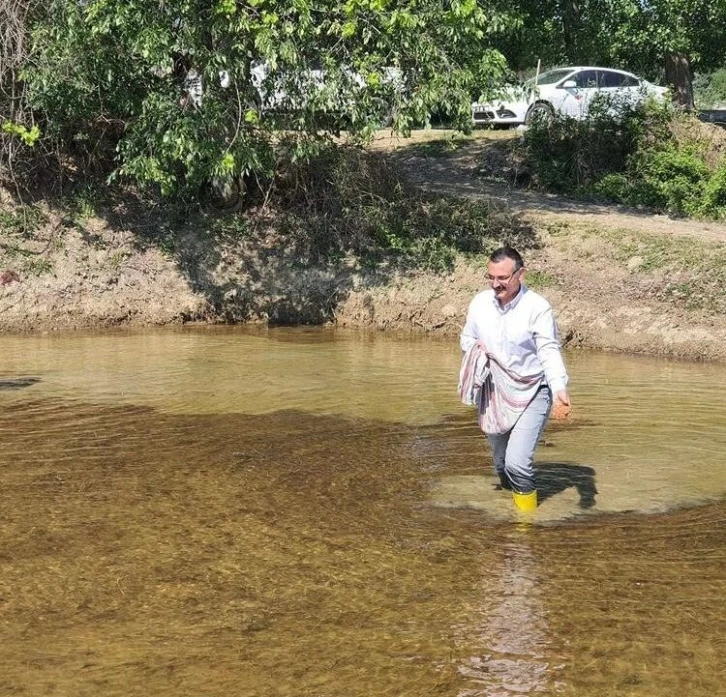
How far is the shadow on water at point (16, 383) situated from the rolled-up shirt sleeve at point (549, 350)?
6225 millimetres

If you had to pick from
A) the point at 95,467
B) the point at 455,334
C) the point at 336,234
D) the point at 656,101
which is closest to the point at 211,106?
the point at 336,234

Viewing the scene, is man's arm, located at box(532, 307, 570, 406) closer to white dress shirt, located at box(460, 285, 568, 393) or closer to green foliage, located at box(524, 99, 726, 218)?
white dress shirt, located at box(460, 285, 568, 393)

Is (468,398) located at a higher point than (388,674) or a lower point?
higher

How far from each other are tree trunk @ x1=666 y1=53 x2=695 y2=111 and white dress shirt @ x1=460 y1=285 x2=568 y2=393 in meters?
18.5

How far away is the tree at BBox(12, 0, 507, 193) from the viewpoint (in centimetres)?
1343

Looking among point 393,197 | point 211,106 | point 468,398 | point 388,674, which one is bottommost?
point 388,674

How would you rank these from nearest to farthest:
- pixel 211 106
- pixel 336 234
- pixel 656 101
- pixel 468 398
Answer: pixel 468 398 < pixel 211 106 < pixel 336 234 < pixel 656 101

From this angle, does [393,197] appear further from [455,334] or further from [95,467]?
[95,467]

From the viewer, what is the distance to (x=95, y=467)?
8078mm

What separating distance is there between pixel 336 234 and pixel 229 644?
1213 centimetres

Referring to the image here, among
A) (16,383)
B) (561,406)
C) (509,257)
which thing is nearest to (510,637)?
(561,406)

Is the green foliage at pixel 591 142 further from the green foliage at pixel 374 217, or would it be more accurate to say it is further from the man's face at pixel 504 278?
the man's face at pixel 504 278

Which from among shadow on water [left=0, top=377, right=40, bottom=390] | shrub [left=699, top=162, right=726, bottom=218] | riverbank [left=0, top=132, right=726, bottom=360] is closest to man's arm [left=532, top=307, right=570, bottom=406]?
shadow on water [left=0, top=377, right=40, bottom=390]

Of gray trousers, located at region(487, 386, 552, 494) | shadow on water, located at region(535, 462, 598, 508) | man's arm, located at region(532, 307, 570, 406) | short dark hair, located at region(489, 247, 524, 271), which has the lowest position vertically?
shadow on water, located at region(535, 462, 598, 508)
